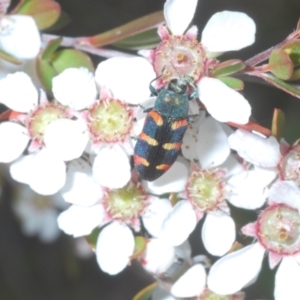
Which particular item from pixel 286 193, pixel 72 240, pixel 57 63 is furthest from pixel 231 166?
pixel 72 240

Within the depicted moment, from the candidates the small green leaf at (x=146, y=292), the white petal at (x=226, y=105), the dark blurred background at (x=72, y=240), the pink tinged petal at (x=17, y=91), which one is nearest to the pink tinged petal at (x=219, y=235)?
the small green leaf at (x=146, y=292)

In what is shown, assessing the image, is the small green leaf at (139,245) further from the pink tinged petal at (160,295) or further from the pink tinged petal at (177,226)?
the pink tinged petal at (160,295)

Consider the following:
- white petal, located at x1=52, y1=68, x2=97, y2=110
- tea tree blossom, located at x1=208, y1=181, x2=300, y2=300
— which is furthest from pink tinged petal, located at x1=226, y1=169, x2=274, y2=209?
white petal, located at x1=52, y1=68, x2=97, y2=110

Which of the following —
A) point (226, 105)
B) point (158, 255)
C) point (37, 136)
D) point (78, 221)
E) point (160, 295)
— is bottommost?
point (160, 295)

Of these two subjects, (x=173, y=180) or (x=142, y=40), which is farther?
(x=142, y=40)

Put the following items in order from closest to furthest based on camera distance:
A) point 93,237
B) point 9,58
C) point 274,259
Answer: point 9,58 < point 274,259 < point 93,237

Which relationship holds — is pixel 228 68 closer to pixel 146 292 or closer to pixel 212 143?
pixel 212 143
